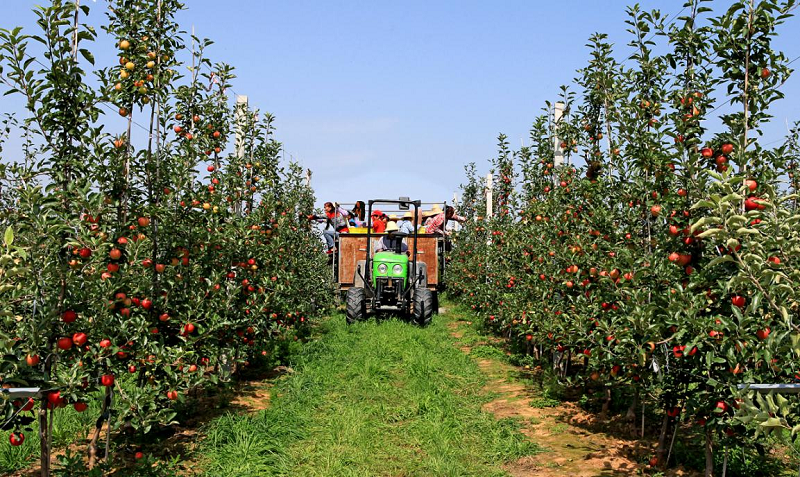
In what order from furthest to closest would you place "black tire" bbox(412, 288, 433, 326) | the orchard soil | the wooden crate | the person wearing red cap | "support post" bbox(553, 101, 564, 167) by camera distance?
the person wearing red cap < the wooden crate < "black tire" bbox(412, 288, 433, 326) < "support post" bbox(553, 101, 564, 167) < the orchard soil

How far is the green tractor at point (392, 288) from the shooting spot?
1256 centimetres

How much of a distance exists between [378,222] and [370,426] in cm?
982

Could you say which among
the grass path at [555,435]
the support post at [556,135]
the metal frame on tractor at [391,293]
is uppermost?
the support post at [556,135]

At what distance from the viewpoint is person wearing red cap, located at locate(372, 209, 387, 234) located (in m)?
15.6

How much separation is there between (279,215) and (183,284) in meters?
4.74

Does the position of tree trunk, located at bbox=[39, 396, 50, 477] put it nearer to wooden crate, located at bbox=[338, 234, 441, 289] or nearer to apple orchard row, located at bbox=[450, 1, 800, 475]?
apple orchard row, located at bbox=[450, 1, 800, 475]

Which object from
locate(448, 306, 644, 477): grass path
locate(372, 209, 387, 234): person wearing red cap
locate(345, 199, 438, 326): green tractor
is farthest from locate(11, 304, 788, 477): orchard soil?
locate(372, 209, 387, 234): person wearing red cap

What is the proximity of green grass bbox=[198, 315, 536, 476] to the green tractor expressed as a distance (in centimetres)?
314

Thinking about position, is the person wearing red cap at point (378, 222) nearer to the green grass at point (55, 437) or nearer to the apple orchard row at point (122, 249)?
the apple orchard row at point (122, 249)

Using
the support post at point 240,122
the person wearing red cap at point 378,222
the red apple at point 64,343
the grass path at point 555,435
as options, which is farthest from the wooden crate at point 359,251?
the red apple at point 64,343

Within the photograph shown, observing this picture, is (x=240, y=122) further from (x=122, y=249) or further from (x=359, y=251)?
(x=359, y=251)

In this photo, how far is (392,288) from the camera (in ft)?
42.8

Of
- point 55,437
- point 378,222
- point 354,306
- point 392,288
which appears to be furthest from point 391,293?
point 55,437

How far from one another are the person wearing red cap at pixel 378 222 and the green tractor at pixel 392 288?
1.95 metres
